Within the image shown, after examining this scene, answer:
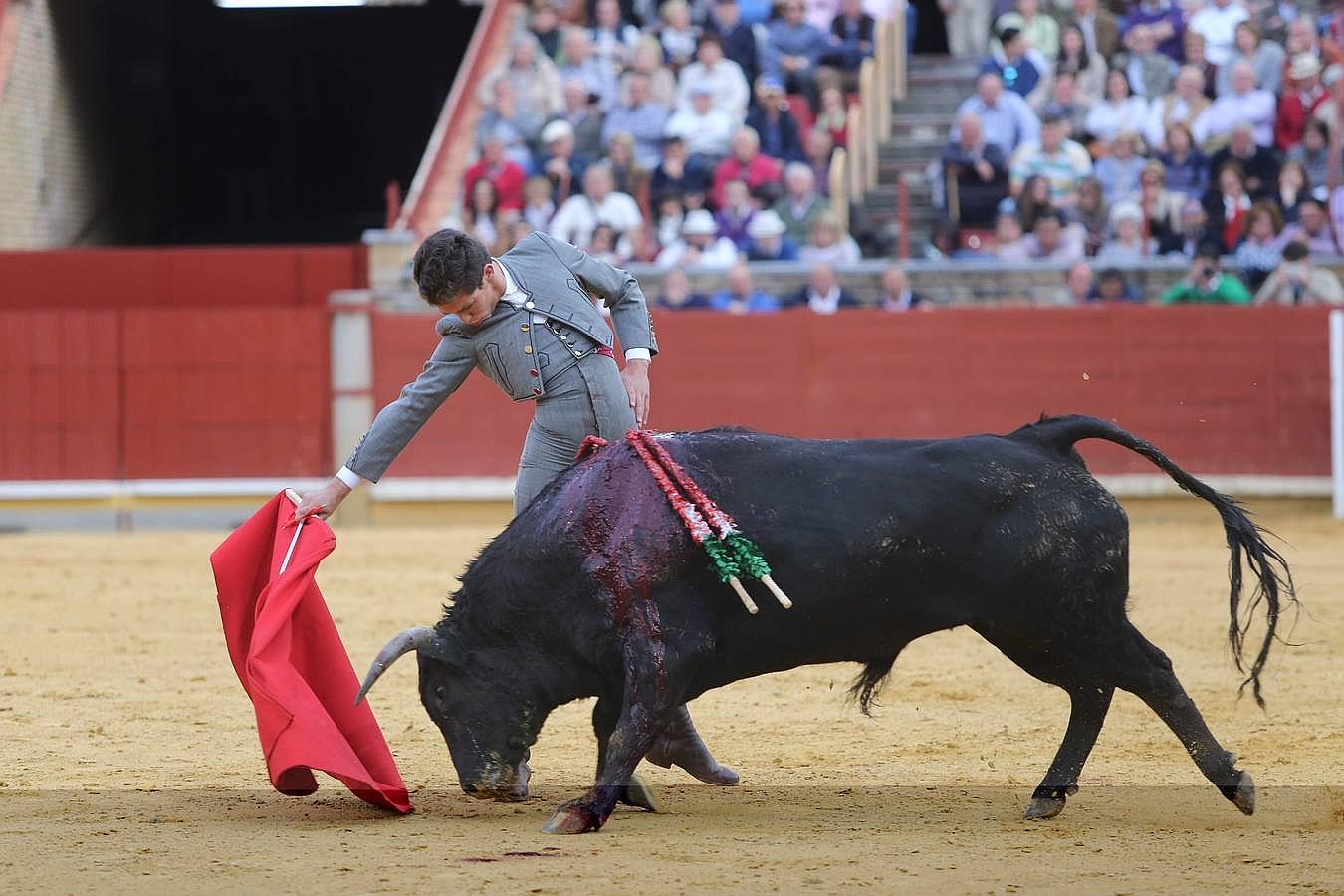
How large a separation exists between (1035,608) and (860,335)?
766cm

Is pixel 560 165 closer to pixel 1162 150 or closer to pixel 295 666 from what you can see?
pixel 1162 150

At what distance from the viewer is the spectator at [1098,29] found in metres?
12.8

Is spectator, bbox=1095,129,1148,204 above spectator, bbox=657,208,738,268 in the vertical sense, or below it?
above

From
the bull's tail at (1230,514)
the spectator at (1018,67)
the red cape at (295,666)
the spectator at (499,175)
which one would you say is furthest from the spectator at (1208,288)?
the red cape at (295,666)

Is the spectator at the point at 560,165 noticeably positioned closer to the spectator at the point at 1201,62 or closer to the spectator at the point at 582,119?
the spectator at the point at 582,119

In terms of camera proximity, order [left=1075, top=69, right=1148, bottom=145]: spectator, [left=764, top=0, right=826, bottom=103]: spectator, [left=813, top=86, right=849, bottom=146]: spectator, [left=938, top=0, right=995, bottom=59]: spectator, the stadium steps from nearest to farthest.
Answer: [left=1075, top=69, right=1148, bottom=145]: spectator
[left=813, top=86, right=849, bottom=146]: spectator
the stadium steps
[left=764, top=0, right=826, bottom=103]: spectator
[left=938, top=0, right=995, bottom=59]: spectator

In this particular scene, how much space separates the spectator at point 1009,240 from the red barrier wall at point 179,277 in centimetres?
434

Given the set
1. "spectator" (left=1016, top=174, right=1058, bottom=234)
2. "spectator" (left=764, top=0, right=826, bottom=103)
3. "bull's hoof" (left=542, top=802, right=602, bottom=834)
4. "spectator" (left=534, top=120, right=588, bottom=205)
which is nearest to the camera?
"bull's hoof" (left=542, top=802, right=602, bottom=834)

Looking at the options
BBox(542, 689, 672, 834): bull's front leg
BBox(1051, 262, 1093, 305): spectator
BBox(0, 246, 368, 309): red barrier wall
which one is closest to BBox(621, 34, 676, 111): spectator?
BBox(0, 246, 368, 309): red barrier wall

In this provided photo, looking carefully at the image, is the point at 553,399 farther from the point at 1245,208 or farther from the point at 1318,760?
the point at 1245,208

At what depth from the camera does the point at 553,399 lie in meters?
4.34

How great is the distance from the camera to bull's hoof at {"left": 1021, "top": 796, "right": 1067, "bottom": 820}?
4.09 m

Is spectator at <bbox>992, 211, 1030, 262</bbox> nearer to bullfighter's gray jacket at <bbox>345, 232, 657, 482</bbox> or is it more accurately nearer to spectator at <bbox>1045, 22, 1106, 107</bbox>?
spectator at <bbox>1045, 22, 1106, 107</bbox>

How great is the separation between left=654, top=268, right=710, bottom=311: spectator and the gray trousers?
24.1ft
